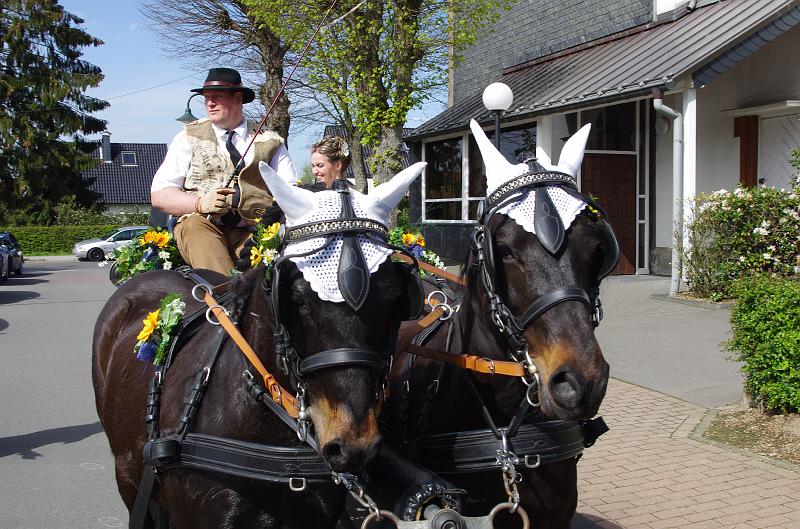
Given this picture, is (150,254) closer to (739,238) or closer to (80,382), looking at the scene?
(80,382)

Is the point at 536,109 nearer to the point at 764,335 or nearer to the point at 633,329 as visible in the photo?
the point at 633,329

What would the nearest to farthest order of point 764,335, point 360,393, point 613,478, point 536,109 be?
point 360,393 → point 613,478 → point 764,335 → point 536,109

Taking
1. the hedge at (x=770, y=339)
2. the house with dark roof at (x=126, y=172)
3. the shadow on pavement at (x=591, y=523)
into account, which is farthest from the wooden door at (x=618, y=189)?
Answer: the house with dark roof at (x=126, y=172)

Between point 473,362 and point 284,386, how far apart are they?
0.78 m

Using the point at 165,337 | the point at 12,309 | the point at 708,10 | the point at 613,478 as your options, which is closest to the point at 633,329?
the point at 613,478

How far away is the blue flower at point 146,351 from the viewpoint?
3.38 metres

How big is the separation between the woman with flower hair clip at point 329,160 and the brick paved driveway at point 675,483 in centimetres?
284

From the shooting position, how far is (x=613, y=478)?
18.3 feet

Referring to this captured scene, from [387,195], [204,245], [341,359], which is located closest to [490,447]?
[341,359]

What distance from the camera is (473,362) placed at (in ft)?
9.73

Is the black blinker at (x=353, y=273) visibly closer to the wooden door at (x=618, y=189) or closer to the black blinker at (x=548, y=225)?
the black blinker at (x=548, y=225)

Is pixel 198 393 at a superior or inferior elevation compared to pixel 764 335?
superior

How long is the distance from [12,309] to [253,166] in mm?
15230

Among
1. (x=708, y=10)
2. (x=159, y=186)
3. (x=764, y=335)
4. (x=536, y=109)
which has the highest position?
(x=708, y=10)
